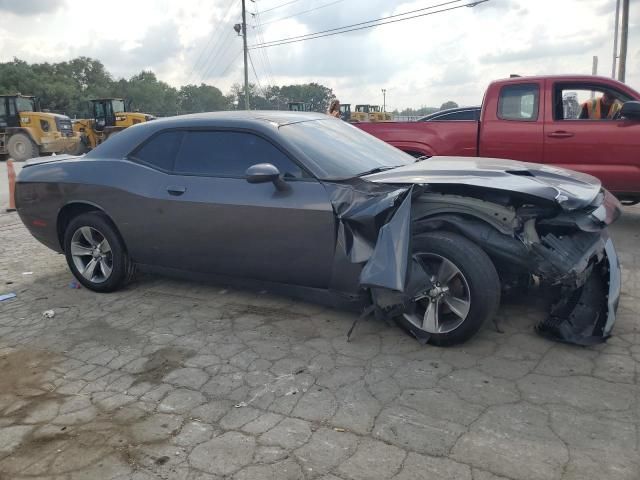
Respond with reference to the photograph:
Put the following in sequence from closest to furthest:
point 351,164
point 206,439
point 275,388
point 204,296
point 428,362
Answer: point 206,439
point 275,388
point 428,362
point 351,164
point 204,296

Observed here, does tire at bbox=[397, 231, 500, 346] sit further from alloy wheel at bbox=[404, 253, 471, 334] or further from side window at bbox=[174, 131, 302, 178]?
side window at bbox=[174, 131, 302, 178]

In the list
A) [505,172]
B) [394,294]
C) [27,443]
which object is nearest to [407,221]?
[394,294]

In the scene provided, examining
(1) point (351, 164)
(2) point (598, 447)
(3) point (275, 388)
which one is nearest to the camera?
(2) point (598, 447)

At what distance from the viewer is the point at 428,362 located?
3275mm

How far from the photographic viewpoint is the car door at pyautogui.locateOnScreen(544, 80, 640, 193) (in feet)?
20.6

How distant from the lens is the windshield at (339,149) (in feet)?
12.7

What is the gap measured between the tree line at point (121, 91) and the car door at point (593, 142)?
4669 cm

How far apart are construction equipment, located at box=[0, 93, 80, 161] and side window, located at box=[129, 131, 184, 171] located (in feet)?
62.5

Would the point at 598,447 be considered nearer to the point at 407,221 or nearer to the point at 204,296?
the point at 407,221

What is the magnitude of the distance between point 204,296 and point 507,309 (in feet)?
8.17

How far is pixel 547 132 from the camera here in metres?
6.60

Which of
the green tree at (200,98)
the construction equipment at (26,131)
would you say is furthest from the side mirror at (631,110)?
the green tree at (200,98)

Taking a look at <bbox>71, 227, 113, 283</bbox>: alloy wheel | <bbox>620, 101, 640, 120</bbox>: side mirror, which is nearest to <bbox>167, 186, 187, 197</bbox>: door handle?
<bbox>71, 227, 113, 283</bbox>: alloy wheel

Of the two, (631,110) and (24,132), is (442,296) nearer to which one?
(631,110)
